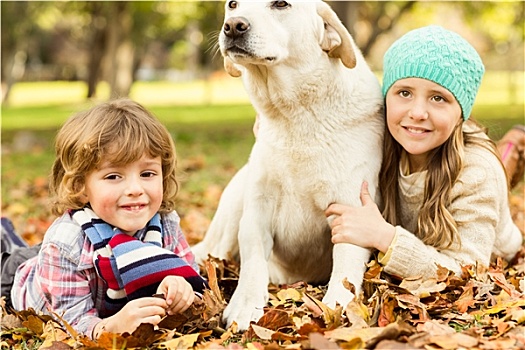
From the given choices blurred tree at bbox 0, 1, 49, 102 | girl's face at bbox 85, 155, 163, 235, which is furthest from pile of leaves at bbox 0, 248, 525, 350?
blurred tree at bbox 0, 1, 49, 102

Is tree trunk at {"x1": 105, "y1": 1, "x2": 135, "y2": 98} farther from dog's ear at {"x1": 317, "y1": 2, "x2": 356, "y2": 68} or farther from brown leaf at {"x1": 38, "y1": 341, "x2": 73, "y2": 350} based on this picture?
brown leaf at {"x1": 38, "y1": 341, "x2": 73, "y2": 350}

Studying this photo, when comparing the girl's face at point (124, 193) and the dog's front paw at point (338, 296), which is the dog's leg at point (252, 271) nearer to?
the dog's front paw at point (338, 296)

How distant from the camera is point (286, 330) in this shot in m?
3.16

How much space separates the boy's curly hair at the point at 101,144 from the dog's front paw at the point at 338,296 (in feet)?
3.42

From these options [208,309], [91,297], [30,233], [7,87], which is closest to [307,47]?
[208,309]

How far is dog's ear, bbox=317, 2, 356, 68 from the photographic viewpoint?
367 cm

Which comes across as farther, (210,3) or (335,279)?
(210,3)

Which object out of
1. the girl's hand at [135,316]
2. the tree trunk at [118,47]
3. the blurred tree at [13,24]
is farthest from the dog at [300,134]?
the blurred tree at [13,24]

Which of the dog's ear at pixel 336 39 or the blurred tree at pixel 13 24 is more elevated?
Answer: the blurred tree at pixel 13 24

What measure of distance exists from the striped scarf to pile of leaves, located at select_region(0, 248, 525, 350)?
0.68ft

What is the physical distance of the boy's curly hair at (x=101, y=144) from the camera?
3350 mm

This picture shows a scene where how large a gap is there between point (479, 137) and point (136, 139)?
2.00 metres

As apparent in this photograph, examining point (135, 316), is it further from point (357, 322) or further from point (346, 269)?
point (346, 269)

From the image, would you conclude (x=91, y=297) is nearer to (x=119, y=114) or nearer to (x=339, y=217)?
(x=119, y=114)
